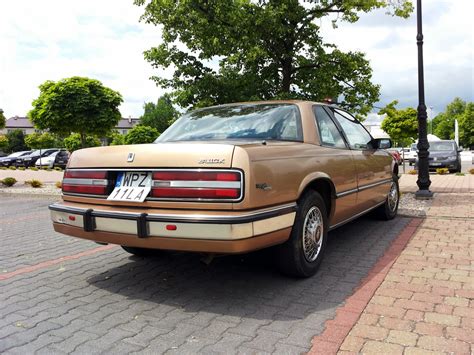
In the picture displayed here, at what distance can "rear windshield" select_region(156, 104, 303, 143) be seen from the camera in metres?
3.96

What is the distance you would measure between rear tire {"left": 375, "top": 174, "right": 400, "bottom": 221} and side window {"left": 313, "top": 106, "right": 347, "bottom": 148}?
2.01m

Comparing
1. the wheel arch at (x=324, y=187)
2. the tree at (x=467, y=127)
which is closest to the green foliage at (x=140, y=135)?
the wheel arch at (x=324, y=187)

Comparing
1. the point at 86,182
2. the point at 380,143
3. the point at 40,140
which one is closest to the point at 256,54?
the point at 380,143

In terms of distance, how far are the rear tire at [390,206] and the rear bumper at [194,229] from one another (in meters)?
3.37

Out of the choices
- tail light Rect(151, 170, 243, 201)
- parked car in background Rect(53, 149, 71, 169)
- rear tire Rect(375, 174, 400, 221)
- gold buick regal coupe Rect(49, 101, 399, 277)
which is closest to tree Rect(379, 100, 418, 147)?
rear tire Rect(375, 174, 400, 221)

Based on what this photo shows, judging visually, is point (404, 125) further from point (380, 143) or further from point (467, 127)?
point (467, 127)

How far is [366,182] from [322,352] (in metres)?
2.90

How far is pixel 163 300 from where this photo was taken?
3357 mm

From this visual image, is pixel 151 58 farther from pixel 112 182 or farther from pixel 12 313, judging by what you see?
pixel 12 313

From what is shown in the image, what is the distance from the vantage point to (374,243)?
510 centimetres

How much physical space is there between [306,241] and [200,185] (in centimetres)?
123

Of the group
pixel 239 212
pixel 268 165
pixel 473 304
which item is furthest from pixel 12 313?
pixel 473 304

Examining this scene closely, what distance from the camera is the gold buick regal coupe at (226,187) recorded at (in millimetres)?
2971

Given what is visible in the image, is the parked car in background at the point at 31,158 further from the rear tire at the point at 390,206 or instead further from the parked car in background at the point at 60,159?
the rear tire at the point at 390,206
